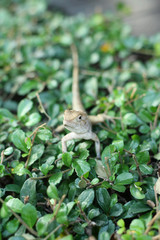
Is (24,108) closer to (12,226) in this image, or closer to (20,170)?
(20,170)

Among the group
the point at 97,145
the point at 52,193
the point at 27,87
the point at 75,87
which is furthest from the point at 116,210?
the point at 27,87

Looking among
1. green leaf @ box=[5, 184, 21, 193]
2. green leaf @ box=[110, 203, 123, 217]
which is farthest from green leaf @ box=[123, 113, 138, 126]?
green leaf @ box=[5, 184, 21, 193]

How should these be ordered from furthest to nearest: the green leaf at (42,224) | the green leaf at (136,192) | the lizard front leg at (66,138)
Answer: the lizard front leg at (66,138), the green leaf at (136,192), the green leaf at (42,224)

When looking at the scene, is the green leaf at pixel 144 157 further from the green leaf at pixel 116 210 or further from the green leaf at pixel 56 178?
the green leaf at pixel 56 178

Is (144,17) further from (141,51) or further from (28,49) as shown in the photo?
(28,49)

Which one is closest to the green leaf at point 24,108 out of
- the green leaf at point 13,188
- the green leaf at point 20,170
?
the green leaf at point 20,170

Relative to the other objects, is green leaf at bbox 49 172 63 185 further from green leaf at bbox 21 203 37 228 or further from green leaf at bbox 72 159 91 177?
green leaf at bbox 21 203 37 228
